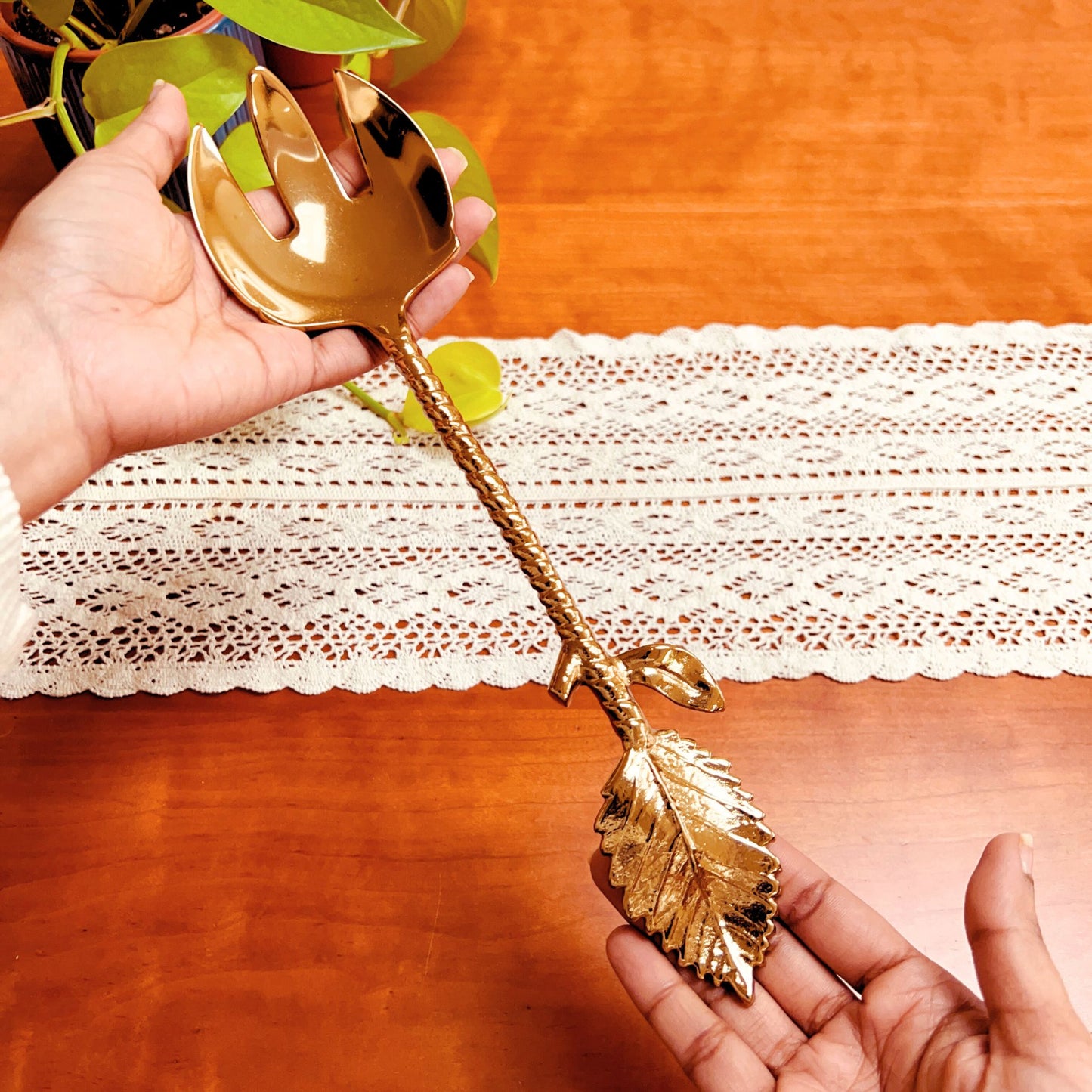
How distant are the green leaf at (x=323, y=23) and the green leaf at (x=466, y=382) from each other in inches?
7.7

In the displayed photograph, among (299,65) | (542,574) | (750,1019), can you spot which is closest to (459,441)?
(542,574)

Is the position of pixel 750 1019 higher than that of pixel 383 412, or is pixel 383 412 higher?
pixel 383 412

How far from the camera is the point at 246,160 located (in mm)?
520

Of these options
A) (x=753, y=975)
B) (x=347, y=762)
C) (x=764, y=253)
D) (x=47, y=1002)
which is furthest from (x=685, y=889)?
(x=764, y=253)


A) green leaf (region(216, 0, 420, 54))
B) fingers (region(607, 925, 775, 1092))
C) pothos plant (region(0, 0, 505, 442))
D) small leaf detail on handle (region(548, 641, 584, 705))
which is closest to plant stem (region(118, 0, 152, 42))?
pothos plant (region(0, 0, 505, 442))

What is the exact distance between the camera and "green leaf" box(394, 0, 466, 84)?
68cm

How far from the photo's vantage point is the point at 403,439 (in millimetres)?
598

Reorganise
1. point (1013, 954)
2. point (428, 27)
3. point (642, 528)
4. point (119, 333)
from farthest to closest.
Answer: point (428, 27)
point (642, 528)
point (119, 333)
point (1013, 954)

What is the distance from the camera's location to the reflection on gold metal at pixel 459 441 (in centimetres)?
39

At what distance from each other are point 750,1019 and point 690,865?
7cm

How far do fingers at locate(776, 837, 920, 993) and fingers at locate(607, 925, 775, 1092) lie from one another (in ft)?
0.18

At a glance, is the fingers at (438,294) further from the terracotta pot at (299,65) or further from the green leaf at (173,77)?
the terracotta pot at (299,65)

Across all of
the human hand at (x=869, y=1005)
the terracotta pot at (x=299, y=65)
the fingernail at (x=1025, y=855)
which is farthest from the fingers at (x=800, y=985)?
the terracotta pot at (x=299, y=65)

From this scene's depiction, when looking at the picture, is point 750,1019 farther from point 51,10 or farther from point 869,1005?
point 51,10
